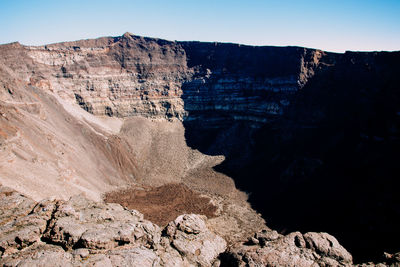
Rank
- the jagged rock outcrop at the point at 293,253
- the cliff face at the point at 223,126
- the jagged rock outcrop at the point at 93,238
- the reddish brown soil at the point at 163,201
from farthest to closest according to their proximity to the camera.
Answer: the reddish brown soil at the point at 163,201, the cliff face at the point at 223,126, the jagged rock outcrop at the point at 293,253, the jagged rock outcrop at the point at 93,238

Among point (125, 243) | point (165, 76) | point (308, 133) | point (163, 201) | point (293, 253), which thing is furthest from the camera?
point (165, 76)

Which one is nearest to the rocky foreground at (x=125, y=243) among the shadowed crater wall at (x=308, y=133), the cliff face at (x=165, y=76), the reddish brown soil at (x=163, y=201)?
the shadowed crater wall at (x=308, y=133)

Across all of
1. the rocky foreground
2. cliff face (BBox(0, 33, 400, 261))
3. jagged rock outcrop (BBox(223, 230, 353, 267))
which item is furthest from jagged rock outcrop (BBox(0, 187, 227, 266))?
cliff face (BBox(0, 33, 400, 261))

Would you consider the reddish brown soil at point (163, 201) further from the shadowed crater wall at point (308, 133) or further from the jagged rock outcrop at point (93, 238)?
the jagged rock outcrop at point (93, 238)

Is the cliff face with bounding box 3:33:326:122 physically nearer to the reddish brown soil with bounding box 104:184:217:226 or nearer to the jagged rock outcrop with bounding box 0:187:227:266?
the reddish brown soil with bounding box 104:184:217:226

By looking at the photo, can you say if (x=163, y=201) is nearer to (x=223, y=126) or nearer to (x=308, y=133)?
(x=223, y=126)

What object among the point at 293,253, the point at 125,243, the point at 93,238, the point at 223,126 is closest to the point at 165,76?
the point at 223,126
